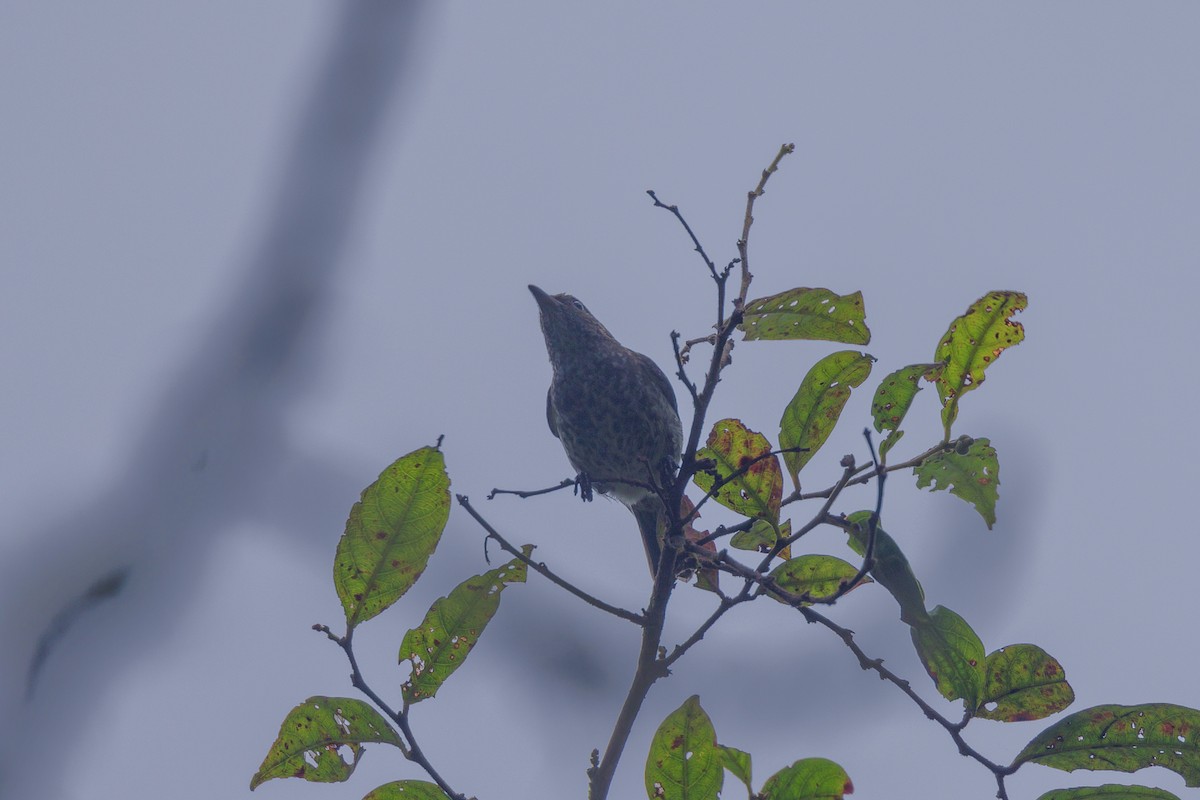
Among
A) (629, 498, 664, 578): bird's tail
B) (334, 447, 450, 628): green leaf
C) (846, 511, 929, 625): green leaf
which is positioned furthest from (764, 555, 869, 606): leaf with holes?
(629, 498, 664, 578): bird's tail

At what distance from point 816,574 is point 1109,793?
0.89m

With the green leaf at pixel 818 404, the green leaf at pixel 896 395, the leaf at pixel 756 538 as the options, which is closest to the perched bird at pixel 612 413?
the leaf at pixel 756 538

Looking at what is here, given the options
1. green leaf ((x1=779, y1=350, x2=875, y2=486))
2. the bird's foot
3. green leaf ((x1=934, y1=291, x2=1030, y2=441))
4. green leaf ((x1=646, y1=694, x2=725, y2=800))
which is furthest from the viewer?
the bird's foot

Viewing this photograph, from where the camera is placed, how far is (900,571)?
282cm

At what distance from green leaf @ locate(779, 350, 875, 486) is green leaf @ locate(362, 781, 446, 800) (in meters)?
1.25

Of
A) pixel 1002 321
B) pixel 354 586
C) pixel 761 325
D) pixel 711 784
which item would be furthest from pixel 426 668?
pixel 1002 321

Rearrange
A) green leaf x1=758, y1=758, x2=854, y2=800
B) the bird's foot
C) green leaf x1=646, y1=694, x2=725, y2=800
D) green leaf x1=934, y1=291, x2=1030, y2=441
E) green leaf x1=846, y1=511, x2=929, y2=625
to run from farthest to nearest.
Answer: the bird's foot < green leaf x1=934, y1=291, x2=1030, y2=441 < green leaf x1=846, y1=511, x2=929, y2=625 < green leaf x1=646, y1=694, x2=725, y2=800 < green leaf x1=758, y1=758, x2=854, y2=800

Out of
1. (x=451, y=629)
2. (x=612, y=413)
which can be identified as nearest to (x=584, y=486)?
(x=612, y=413)

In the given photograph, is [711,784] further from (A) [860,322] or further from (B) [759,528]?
(A) [860,322]

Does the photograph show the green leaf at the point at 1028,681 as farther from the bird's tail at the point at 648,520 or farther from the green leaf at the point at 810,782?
the bird's tail at the point at 648,520

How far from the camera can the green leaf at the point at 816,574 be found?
10.3 ft

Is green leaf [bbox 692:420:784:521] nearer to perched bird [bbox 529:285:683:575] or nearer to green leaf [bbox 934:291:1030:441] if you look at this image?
green leaf [bbox 934:291:1030:441]

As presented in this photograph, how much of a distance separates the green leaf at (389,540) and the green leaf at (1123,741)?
5.08 feet

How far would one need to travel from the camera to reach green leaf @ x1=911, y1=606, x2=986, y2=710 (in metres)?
2.84
